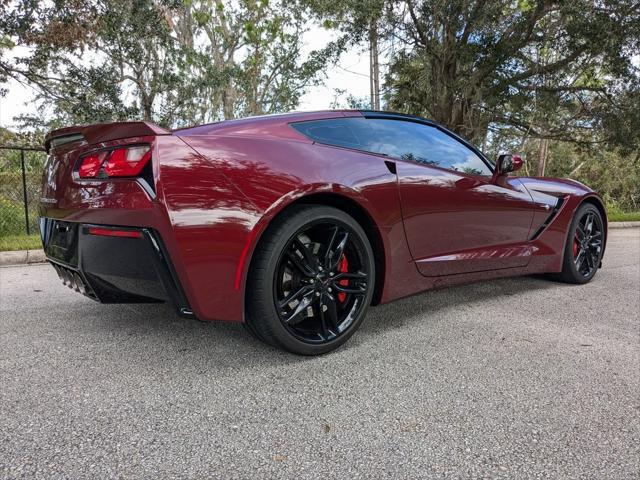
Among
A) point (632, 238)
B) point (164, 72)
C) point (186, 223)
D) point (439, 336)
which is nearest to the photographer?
point (186, 223)

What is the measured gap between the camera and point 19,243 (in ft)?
19.7

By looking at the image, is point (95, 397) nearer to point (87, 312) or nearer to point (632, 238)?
point (87, 312)

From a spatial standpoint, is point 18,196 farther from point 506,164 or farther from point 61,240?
point 506,164

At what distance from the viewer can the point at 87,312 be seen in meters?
3.28

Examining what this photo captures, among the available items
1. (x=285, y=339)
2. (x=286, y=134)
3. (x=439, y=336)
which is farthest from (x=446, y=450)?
(x=286, y=134)

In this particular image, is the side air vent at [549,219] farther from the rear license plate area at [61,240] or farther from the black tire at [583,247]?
the rear license plate area at [61,240]

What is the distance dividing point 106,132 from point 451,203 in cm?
207

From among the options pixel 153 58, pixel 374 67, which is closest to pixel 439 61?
pixel 374 67

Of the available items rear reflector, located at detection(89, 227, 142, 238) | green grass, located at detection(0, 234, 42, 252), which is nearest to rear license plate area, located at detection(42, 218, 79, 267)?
rear reflector, located at detection(89, 227, 142, 238)

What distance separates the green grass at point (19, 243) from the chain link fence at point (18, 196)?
0.83m

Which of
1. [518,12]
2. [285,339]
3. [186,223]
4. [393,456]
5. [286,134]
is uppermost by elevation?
[518,12]

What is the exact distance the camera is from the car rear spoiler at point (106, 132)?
2.15 m

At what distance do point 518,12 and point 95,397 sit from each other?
10.3 m

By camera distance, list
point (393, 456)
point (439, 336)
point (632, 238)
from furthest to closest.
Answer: point (632, 238)
point (439, 336)
point (393, 456)
